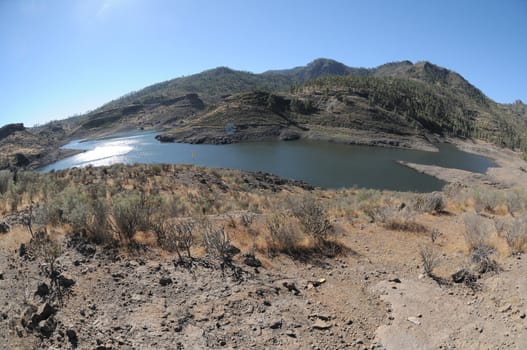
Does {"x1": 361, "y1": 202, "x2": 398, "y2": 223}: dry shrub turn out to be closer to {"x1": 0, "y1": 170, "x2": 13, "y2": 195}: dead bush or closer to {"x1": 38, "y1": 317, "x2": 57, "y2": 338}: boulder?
{"x1": 38, "y1": 317, "x2": 57, "y2": 338}: boulder

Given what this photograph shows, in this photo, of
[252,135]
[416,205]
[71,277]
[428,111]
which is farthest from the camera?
[428,111]

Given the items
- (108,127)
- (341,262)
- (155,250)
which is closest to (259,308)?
(341,262)

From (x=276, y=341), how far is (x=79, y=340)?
281 centimetres

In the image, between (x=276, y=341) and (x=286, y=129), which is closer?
(x=276, y=341)

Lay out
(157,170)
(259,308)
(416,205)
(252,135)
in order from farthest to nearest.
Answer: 1. (252,135)
2. (157,170)
3. (416,205)
4. (259,308)

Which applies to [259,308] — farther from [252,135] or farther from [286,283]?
[252,135]

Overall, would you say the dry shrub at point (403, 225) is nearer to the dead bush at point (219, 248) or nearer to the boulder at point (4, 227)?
the dead bush at point (219, 248)

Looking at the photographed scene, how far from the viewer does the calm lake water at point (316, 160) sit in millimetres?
39188

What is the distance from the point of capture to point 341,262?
6.80 metres

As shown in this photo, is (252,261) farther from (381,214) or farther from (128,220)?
(381,214)

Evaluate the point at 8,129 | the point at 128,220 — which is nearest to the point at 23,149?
the point at 8,129

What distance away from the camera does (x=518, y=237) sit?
6773mm

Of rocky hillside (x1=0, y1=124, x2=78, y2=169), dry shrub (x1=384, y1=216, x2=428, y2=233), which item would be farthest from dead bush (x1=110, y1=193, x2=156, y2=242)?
rocky hillside (x1=0, y1=124, x2=78, y2=169)

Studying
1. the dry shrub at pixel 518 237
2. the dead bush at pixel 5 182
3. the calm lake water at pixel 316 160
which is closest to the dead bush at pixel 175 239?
the dry shrub at pixel 518 237
